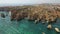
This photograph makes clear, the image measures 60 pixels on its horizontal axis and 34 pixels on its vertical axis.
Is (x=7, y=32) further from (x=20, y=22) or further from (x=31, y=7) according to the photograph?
(x=31, y=7)

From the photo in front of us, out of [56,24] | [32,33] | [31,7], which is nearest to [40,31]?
[32,33]

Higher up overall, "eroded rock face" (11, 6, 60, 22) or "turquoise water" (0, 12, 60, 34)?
"eroded rock face" (11, 6, 60, 22)

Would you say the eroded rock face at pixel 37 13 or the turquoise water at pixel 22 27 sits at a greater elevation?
the eroded rock face at pixel 37 13

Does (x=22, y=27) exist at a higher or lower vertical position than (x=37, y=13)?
lower
